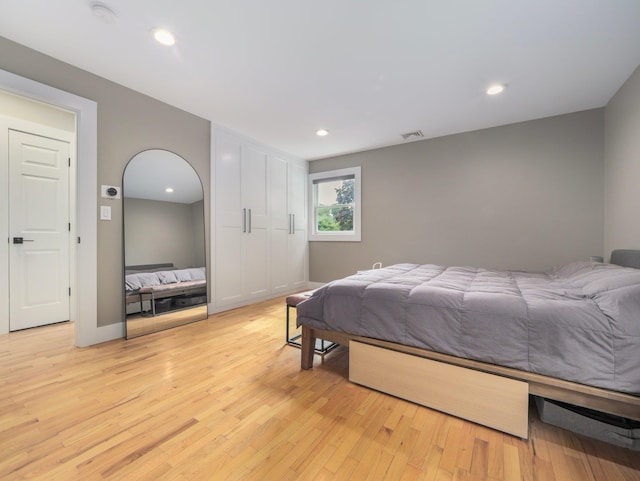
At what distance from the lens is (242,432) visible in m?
1.39

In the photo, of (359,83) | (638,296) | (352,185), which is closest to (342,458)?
(638,296)

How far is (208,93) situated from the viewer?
2.77 meters

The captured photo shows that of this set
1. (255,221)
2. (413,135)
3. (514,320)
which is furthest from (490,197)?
(255,221)

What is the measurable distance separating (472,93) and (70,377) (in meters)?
4.17

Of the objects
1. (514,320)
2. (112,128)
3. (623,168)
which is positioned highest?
(112,128)

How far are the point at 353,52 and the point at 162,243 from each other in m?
2.70

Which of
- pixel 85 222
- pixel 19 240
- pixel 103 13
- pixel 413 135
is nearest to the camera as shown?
pixel 103 13

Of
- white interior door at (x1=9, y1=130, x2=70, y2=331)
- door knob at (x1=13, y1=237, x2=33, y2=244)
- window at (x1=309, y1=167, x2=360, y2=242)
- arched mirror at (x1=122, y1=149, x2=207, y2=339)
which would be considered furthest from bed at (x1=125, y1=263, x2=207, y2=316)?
window at (x1=309, y1=167, x2=360, y2=242)

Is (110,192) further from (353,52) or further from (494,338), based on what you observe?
(494,338)

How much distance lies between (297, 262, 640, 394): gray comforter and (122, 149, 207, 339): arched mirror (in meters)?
1.95

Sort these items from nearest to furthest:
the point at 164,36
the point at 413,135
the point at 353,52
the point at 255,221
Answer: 1. the point at 164,36
2. the point at 353,52
3. the point at 413,135
4. the point at 255,221

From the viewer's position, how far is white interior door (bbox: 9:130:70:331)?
2.88 meters

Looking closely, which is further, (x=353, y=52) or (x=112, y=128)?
(x=112, y=128)

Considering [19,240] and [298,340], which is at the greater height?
[19,240]
